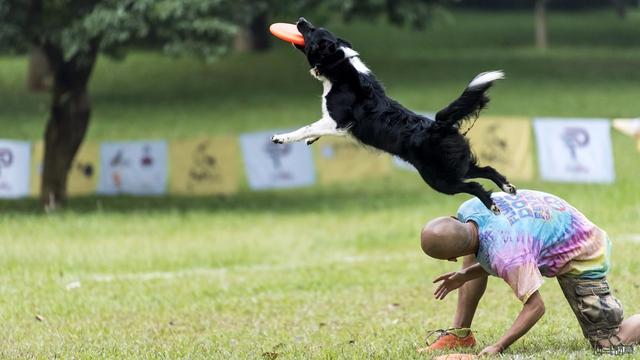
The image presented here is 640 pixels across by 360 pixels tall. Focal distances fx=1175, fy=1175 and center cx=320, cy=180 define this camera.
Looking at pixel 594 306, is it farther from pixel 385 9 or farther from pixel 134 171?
pixel 385 9

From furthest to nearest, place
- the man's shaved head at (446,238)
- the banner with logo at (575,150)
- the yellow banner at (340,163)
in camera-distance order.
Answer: the yellow banner at (340,163)
the banner with logo at (575,150)
the man's shaved head at (446,238)

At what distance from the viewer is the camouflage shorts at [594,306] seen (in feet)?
20.3

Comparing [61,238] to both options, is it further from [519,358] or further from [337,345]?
[519,358]

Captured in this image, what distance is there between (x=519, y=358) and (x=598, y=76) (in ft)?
83.8

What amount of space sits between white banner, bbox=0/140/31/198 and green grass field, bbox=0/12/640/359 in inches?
14.0

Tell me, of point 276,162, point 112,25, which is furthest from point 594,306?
point 276,162

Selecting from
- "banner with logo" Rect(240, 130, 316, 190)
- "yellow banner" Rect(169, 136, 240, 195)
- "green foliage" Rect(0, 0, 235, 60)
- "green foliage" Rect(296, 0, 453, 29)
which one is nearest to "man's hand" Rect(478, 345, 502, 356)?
"green foliage" Rect(0, 0, 235, 60)

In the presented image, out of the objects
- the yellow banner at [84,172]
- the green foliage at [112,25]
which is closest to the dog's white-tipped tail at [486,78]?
the green foliage at [112,25]

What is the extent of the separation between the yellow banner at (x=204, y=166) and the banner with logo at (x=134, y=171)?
180 millimetres

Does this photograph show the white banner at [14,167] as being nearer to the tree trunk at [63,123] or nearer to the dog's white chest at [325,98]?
the tree trunk at [63,123]

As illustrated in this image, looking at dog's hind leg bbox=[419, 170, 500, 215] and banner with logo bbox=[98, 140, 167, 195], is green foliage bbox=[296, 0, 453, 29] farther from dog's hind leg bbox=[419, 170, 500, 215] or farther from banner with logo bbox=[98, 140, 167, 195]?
dog's hind leg bbox=[419, 170, 500, 215]

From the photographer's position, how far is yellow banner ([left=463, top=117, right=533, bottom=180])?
19.5m


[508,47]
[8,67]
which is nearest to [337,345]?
[8,67]

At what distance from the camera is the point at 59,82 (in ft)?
60.4
